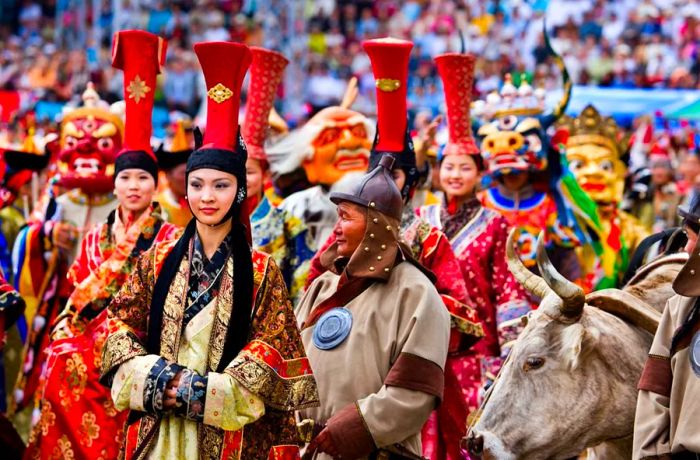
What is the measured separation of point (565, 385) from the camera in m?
Result: 5.35

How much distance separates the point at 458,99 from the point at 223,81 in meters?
2.64

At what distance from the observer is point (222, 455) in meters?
5.28

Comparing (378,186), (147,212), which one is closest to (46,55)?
(147,212)

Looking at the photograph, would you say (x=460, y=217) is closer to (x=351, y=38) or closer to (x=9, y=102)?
(x=9, y=102)

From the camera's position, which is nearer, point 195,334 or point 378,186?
point 195,334

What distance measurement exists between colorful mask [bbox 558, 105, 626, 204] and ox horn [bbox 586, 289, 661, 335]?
18.7 ft

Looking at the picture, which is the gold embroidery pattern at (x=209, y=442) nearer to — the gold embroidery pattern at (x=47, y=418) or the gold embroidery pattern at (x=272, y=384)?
the gold embroidery pattern at (x=272, y=384)

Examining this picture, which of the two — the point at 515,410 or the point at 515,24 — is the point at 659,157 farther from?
the point at 515,24

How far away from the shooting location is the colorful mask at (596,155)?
37.0 feet

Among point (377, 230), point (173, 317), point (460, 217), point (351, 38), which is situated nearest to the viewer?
point (173, 317)

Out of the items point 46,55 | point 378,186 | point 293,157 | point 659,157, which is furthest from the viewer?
point 46,55

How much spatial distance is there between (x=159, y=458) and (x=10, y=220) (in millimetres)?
5033

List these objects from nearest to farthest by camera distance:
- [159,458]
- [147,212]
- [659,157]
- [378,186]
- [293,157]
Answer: [159,458] < [378,186] < [147,212] < [293,157] < [659,157]

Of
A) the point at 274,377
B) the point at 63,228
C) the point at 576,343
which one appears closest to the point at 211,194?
the point at 274,377
